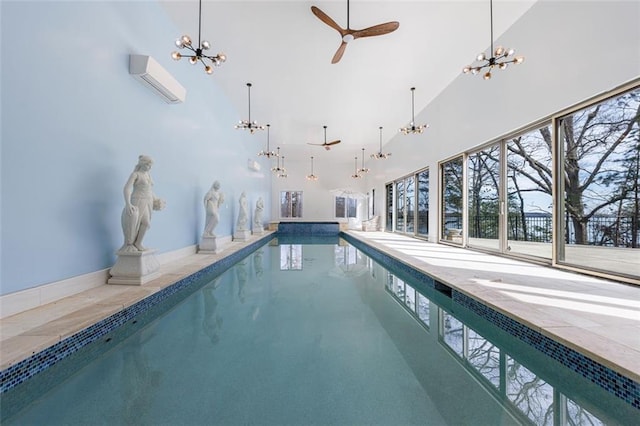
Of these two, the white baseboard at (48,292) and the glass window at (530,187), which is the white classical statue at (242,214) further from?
the glass window at (530,187)

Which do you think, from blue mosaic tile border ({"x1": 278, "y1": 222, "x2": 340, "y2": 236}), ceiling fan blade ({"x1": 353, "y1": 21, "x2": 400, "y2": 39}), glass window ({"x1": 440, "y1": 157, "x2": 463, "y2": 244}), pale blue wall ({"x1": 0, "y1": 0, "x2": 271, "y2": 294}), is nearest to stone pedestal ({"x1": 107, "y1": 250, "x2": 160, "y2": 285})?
pale blue wall ({"x1": 0, "y1": 0, "x2": 271, "y2": 294})

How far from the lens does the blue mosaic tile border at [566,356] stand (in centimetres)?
136

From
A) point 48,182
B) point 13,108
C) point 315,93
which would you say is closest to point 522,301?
point 48,182

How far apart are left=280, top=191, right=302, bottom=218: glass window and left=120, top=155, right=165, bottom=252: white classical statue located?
11.8 meters

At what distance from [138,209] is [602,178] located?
5.62m

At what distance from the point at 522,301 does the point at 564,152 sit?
2483mm

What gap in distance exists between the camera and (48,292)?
2289 millimetres

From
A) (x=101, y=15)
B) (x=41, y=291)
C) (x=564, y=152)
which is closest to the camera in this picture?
(x=41, y=291)

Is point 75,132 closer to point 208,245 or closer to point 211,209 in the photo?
point 211,209

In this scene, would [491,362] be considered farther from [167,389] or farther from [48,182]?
[48,182]

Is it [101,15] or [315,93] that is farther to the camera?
[315,93]

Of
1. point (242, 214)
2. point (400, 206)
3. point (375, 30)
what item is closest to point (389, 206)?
point (400, 206)

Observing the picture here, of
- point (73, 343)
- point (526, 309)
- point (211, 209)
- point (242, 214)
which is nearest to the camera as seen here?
point (73, 343)

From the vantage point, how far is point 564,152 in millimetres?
3455
